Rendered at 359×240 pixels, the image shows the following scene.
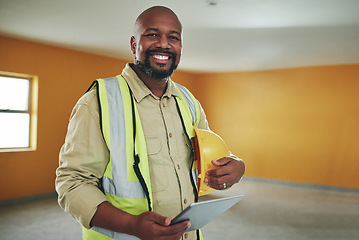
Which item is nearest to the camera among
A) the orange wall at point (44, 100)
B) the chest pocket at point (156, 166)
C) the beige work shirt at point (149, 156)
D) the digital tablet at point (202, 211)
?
the digital tablet at point (202, 211)

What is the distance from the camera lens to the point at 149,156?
107 centimetres

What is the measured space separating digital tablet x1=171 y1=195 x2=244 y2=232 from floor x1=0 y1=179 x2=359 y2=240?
306cm

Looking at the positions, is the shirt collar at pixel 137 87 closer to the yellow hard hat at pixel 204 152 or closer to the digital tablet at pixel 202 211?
the yellow hard hat at pixel 204 152

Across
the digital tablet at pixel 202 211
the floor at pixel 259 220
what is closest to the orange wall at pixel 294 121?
the floor at pixel 259 220

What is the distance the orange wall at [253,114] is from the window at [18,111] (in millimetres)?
137

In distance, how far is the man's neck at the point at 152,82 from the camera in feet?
3.92

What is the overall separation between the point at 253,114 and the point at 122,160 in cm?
731

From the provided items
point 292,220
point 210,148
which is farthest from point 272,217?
point 210,148

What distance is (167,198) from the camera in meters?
1.09

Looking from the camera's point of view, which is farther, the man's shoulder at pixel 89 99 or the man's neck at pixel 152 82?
the man's neck at pixel 152 82

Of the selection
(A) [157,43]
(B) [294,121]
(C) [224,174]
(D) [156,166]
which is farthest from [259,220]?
(A) [157,43]

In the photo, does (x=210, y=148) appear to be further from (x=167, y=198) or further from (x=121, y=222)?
(x=121, y=222)

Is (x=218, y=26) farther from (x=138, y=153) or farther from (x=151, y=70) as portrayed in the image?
(x=138, y=153)

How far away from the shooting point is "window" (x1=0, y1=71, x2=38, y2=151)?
521 centimetres
